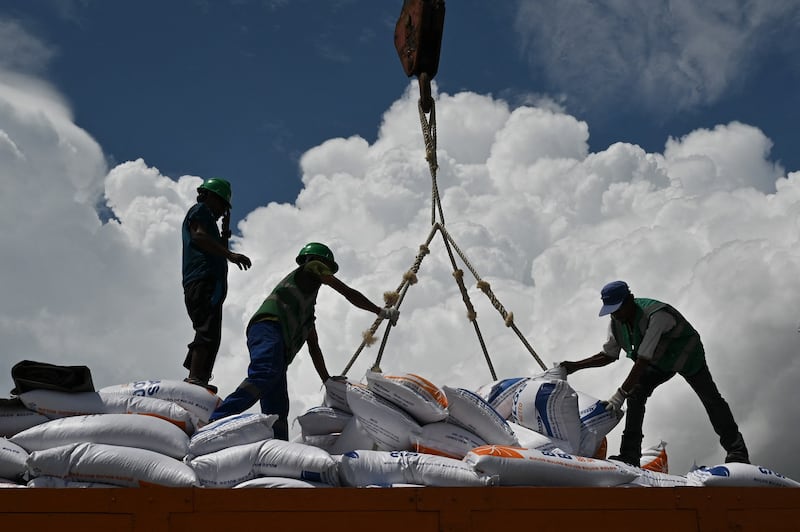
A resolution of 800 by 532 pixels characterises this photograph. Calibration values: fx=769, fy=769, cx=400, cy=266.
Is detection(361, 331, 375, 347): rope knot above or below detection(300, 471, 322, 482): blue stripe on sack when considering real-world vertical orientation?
above

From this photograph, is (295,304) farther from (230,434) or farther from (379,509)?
(379,509)

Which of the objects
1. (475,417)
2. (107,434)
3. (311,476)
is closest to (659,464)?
(475,417)

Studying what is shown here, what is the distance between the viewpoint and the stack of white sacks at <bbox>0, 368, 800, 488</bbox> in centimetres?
259

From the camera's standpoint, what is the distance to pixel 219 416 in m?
3.37

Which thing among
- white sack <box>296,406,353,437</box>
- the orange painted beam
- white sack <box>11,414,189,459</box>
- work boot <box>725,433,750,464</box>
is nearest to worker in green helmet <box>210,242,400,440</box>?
white sack <box>296,406,353,437</box>

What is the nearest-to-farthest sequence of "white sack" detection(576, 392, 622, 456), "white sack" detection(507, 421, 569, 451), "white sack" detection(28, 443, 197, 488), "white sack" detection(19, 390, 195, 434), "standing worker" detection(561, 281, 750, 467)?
"white sack" detection(28, 443, 197, 488) < "white sack" detection(19, 390, 195, 434) < "white sack" detection(507, 421, 569, 451) < "white sack" detection(576, 392, 622, 456) < "standing worker" detection(561, 281, 750, 467)

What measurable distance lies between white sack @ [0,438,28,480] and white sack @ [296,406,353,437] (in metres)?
1.24

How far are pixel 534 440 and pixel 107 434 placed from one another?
179 centimetres

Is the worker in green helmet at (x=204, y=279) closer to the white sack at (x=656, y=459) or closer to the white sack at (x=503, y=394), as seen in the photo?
the white sack at (x=503, y=394)

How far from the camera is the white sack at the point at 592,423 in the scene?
12.4 ft

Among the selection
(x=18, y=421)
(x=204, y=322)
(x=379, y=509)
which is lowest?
(x=379, y=509)

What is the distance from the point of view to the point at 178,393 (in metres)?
3.26

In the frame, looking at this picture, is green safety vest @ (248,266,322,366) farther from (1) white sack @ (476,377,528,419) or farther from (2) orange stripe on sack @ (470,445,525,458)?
(2) orange stripe on sack @ (470,445,525,458)

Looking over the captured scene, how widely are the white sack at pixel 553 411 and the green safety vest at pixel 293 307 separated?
1.23 m
